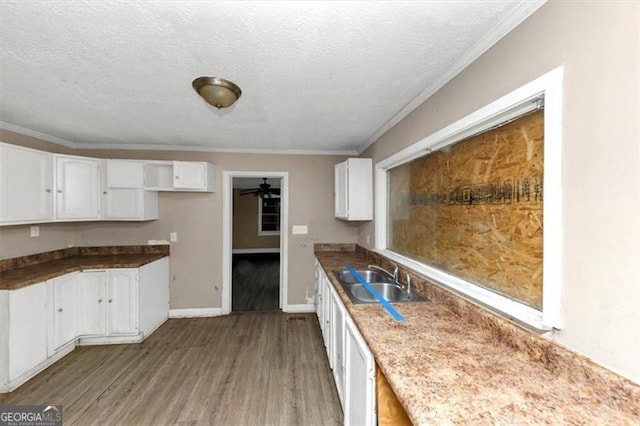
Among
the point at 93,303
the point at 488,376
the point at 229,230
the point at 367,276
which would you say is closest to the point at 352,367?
the point at 488,376

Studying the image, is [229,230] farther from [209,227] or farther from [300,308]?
[300,308]

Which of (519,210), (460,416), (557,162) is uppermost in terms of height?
(557,162)

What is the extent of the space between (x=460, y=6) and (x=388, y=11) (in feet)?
0.98

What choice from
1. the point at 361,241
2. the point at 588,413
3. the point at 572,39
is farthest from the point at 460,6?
the point at 361,241

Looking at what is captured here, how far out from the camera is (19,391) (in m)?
2.13

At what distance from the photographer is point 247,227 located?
8578 mm

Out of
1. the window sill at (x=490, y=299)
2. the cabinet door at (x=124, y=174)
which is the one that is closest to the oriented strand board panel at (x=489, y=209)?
the window sill at (x=490, y=299)

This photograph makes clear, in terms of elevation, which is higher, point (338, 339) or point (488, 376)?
point (488, 376)

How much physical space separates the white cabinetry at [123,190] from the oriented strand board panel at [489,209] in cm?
328

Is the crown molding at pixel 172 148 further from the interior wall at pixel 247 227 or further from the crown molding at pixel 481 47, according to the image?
the interior wall at pixel 247 227

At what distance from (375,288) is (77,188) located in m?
3.46

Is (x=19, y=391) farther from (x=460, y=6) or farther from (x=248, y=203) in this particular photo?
(x=248, y=203)

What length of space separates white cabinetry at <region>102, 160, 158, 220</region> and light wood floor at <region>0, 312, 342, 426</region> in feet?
4.93

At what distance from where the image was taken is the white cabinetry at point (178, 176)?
3330 millimetres
